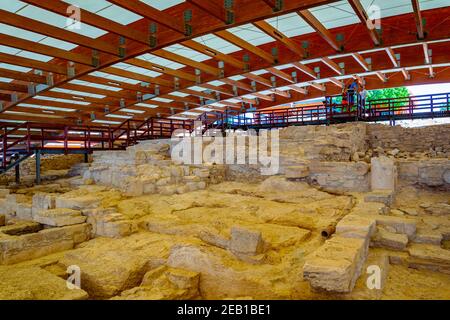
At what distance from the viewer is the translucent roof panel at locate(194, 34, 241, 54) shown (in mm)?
9742

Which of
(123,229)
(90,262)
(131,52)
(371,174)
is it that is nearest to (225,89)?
(131,52)

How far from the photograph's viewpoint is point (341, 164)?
24.2ft

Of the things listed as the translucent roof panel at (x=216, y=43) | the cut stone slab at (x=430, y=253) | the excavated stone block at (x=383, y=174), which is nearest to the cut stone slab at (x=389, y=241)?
the cut stone slab at (x=430, y=253)

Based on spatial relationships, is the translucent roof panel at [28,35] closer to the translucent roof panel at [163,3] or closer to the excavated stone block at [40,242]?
the translucent roof panel at [163,3]

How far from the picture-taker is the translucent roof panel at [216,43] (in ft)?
32.0

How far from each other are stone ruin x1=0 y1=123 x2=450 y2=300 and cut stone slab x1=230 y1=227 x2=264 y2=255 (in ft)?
0.05

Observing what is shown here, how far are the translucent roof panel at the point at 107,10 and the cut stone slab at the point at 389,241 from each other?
760 centimetres

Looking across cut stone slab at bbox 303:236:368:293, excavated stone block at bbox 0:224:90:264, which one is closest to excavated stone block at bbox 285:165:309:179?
cut stone slab at bbox 303:236:368:293

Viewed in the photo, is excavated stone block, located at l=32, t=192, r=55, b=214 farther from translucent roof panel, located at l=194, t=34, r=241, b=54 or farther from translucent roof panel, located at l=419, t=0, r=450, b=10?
translucent roof panel, located at l=419, t=0, r=450, b=10

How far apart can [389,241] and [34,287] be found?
15.4 ft

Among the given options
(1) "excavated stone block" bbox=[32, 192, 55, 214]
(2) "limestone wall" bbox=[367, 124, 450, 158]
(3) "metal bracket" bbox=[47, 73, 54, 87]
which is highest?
(3) "metal bracket" bbox=[47, 73, 54, 87]

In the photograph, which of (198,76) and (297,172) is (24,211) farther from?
(198,76)

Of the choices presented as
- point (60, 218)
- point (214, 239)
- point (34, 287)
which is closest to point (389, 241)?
point (214, 239)
